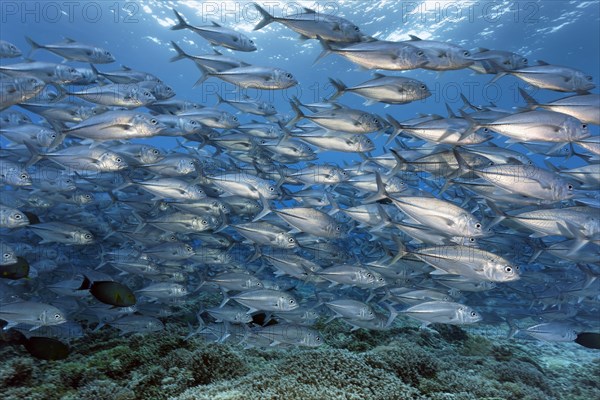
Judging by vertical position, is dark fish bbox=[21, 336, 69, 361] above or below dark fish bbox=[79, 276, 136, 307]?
below

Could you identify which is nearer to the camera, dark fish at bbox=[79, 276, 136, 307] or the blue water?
dark fish at bbox=[79, 276, 136, 307]

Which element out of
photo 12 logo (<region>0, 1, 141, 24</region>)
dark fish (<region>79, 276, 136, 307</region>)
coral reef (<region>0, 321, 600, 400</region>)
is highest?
photo 12 logo (<region>0, 1, 141, 24</region>)

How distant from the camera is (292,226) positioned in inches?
222

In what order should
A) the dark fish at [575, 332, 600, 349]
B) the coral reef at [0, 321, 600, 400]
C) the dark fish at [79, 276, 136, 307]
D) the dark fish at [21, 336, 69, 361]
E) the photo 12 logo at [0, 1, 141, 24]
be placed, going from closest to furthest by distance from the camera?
1. the coral reef at [0, 321, 600, 400]
2. the dark fish at [21, 336, 69, 361]
3. the dark fish at [79, 276, 136, 307]
4. the dark fish at [575, 332, 600, 349]
5. the photo 12 logo at [0, 1, 141, 24]

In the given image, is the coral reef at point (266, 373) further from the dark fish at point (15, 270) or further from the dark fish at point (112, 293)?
the dark fish at point (15, 270)

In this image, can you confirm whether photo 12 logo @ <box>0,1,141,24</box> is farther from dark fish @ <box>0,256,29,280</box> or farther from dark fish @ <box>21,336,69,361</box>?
dark fish @ <box>21,336,69,361</box>

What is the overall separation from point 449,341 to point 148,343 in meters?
6.14

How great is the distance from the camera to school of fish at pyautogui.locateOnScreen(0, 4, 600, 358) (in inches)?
174

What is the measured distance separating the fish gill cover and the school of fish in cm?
3

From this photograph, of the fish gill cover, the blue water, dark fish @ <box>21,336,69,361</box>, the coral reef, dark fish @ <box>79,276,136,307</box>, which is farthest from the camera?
the blue water

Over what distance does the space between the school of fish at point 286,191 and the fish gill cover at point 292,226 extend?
0.03 metres

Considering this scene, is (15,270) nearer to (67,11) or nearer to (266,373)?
(266,373)

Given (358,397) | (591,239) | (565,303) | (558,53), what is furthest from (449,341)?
(558,53)

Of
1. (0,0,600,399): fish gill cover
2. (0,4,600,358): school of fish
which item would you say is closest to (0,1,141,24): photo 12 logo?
(0,0,600,399): fish gill cover
